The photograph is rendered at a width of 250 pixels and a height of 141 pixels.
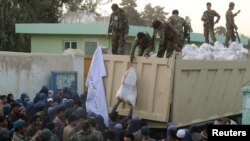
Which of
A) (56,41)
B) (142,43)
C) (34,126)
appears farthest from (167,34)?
(56,41)

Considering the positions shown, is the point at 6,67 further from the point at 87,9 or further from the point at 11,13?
the point at 87,9

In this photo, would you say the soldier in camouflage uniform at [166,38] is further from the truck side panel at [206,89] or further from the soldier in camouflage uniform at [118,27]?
the soldier in camouflage uniform at [118,27]

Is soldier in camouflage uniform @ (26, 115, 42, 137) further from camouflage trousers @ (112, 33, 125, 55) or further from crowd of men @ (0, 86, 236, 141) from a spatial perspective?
camouflage trousers @ (112, 33, 125, 55)

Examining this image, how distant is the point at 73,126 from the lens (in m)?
6.77

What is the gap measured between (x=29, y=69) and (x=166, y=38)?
5.96m

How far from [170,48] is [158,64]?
69cm

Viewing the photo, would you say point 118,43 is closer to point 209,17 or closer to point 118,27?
point 118,27

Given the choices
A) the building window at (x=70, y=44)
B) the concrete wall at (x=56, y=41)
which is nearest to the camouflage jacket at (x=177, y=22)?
the concrete wall at (x=56, y=41)

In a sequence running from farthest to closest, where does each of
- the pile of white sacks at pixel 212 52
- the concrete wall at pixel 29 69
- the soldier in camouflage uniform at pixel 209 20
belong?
the concrete wall at pixel 29 69
the soldier in camouflage uniform at pixel 209 20
the pile of white sacks at pixel 212 52

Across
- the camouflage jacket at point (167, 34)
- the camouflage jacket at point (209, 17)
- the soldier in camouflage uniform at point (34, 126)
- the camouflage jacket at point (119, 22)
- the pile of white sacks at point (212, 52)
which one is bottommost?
the soldier in camouflage uniform at point (34, 126)

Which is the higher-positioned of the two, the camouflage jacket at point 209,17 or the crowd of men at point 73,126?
the camouflage jacket at point 209,17

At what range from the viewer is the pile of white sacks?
8117 millimetres

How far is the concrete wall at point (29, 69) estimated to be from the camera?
12406 millimetres

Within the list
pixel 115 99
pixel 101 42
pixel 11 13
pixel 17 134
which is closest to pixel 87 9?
pixel 11 13
